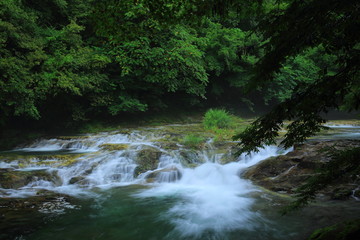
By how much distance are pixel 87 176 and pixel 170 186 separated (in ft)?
8.94

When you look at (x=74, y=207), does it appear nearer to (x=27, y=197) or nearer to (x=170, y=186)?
(x=27, y=197)

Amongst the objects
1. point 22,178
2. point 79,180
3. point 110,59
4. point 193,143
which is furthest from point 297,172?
point 110,59

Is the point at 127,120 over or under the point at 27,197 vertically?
over

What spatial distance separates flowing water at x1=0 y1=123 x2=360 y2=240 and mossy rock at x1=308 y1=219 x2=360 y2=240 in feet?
2.81

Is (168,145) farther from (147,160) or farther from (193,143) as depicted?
(147,160)

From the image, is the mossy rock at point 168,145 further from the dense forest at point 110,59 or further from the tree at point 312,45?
the tree at point 312,45

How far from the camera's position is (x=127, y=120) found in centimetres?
1795

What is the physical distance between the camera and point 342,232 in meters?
2.62

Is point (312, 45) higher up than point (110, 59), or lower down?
lower down

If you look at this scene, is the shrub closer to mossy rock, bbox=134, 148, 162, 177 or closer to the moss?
the moss

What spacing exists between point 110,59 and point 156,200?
11.7 meters

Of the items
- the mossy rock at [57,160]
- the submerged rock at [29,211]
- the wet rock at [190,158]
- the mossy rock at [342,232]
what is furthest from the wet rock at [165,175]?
the mossy rock at [342,232]

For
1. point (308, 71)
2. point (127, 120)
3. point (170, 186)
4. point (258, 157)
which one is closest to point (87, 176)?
point (170, 186)

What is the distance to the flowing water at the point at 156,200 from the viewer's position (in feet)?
14.1
